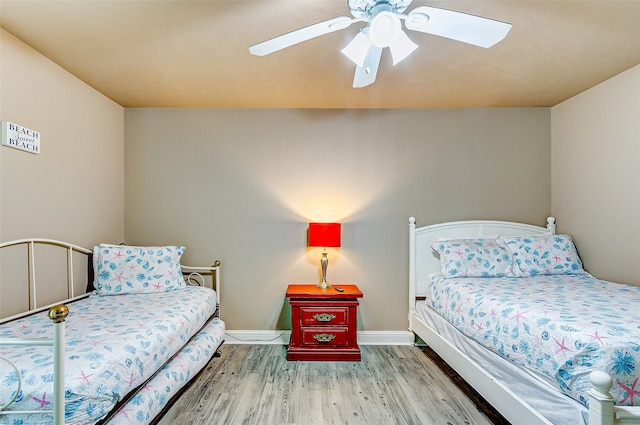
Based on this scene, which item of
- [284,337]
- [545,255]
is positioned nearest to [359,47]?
[545,255]

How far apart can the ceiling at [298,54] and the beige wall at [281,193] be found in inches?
8.3

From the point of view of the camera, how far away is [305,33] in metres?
1.57

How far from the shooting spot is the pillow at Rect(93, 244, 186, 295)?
2598 mm

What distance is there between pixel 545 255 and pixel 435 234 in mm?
926

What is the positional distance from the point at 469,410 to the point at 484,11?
2361 mm

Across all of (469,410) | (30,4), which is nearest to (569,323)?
(469,410)

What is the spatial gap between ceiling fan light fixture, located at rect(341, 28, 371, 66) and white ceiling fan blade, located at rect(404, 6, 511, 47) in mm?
214

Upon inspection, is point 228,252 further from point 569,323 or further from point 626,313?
point 626,313

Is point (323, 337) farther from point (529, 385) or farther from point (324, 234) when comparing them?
point (529, 385)

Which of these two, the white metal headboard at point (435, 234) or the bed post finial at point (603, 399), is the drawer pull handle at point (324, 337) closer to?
the white metal headboard at point (435, 234)

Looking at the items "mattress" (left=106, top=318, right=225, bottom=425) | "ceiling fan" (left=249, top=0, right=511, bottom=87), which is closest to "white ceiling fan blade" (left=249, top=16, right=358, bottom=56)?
"ceiling fan" (left=249, top=0, right=511, bottom=87)

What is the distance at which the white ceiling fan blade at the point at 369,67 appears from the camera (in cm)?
180

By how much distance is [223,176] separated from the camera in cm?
330

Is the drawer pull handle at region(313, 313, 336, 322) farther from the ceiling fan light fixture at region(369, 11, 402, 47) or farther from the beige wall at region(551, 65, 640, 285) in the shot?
the beige wall at region(551, 65, 640, 285)
